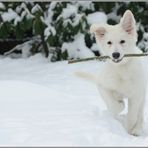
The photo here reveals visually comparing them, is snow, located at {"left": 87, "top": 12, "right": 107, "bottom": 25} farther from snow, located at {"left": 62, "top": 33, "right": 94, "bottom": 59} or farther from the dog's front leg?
the dog's front leg

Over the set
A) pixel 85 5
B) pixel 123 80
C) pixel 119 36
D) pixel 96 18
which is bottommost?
pixel 96 18

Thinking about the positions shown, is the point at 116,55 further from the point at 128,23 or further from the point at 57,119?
the point at 57,119

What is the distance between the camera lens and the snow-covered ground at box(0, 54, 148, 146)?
12.1ft

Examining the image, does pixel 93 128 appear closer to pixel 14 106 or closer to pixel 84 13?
pixel 14 106

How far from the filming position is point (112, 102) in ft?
14.5

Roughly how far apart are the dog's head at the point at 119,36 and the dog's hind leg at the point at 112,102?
326mm

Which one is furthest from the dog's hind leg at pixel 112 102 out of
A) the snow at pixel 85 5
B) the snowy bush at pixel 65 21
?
the snow at pixel 85 5

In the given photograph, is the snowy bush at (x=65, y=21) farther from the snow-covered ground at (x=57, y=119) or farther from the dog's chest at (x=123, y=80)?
the dog's chest at (x=123, y=80)

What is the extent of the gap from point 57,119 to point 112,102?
1.68ft

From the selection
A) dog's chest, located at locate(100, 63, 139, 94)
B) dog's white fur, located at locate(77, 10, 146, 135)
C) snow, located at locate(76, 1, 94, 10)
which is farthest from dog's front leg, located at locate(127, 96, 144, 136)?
snow, located at locate(76, 1, 94, 10)

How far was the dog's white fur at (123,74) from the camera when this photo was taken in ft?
14.2

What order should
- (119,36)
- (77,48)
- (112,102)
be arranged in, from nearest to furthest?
(119,36) < (112,102) < (77,48)

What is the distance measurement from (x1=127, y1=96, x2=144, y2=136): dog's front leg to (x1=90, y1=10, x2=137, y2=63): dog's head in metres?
0.44

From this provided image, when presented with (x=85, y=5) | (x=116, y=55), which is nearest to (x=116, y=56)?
(x=116, y=55)
